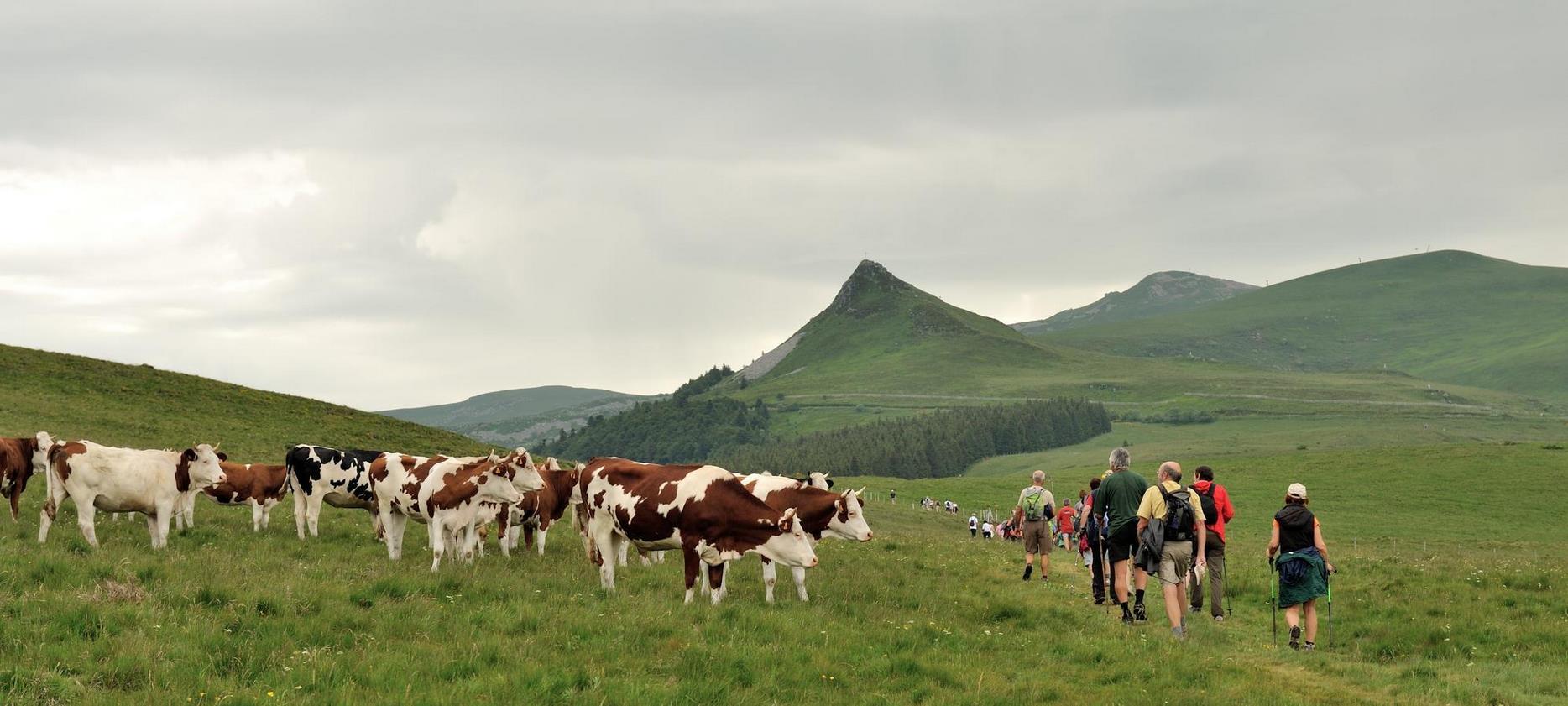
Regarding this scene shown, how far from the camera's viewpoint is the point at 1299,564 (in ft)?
55.8

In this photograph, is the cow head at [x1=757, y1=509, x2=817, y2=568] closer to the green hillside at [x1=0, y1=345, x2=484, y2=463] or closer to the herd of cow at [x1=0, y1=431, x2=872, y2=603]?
the herd of cow at [x1=0, y1=431, x2=872, y2=603]

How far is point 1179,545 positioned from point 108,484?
18.2 meters

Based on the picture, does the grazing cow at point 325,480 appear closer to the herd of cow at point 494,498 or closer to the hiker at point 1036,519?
the herd of cow at point 494,498

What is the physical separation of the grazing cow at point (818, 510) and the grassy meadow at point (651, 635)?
3.35 ft

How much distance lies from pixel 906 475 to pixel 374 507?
17722cm

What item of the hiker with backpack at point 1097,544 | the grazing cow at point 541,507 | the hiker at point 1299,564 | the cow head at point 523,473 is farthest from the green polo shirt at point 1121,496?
the cow head at point 523,473

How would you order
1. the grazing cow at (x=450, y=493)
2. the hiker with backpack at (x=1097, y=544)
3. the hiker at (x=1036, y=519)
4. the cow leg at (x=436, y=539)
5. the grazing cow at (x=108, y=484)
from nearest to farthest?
the grazing cow at (x=108, y=484) < the cow leg at (x=436, y=539) < the grazing cow at (x=450, y=493) < the hiker with backpack at (x=1097, y=544) < the hiker at (x=1036, y=519)

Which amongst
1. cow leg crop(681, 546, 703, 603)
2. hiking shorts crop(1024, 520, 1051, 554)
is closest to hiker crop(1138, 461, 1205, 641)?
hiking shorts crop(1024, 520, 1051, 554)

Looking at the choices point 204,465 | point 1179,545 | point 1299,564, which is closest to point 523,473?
point 204,465

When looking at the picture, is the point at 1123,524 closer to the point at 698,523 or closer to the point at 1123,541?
the point at 1123,541

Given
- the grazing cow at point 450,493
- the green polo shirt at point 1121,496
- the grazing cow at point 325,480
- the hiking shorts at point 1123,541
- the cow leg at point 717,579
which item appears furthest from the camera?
the grazing cow at point 325,480

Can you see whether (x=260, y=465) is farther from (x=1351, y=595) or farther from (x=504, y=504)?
(x=1351, y=595)

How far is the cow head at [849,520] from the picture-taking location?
19.0 metres

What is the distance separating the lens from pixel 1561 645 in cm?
1744
